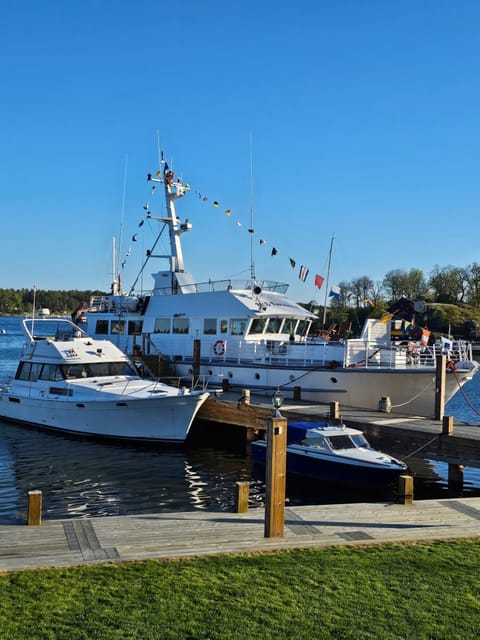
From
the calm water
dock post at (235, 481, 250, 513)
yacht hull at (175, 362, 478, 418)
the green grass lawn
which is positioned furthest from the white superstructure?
the green grass lawn

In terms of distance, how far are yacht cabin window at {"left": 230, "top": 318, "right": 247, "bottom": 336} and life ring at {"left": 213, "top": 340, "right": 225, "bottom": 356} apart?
2.01ft

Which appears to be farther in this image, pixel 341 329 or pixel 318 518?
pixel 341 329

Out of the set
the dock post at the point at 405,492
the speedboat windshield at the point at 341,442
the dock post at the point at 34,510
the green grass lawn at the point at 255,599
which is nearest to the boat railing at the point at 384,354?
the speedboat windshield at the point at 341,442

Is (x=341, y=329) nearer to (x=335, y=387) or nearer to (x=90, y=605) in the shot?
(x=335, y=387)

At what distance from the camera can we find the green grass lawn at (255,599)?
20.7 ft

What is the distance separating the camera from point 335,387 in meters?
23.0

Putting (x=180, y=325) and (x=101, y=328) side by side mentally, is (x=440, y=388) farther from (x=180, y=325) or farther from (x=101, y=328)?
(x=101, y=328)

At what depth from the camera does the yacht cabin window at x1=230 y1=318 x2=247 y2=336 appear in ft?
85.7

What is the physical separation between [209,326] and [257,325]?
226cm

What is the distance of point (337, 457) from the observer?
16.7m

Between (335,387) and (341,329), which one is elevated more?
(341,329)

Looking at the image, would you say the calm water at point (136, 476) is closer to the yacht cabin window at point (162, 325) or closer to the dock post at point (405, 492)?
the dock post at point (405, 492)

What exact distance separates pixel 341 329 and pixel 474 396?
73.1 ft

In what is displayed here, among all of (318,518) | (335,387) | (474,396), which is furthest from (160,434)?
(474,396)
